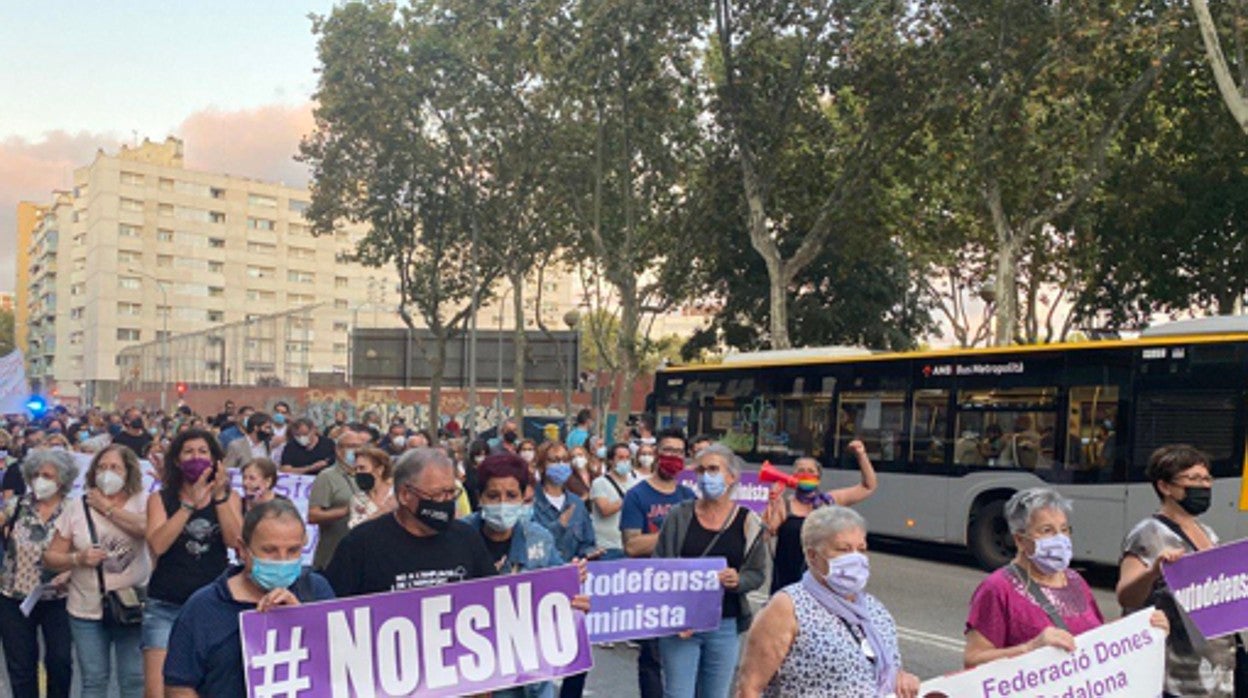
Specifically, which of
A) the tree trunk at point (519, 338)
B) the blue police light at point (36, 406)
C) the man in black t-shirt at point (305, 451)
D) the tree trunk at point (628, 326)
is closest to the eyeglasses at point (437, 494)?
the man in black t-shirt at point (305, 451)

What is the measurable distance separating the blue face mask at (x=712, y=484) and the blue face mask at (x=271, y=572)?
2.54 meters

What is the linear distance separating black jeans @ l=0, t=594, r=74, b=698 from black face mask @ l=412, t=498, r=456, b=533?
8.98 ft

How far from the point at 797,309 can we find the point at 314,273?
2754 inches

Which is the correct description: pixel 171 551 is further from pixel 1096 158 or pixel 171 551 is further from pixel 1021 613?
pixel 1096 158

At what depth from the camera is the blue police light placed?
2516 centimetres

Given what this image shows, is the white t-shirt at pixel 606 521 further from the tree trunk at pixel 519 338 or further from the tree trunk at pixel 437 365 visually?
the tree trunk at pixel 437 365

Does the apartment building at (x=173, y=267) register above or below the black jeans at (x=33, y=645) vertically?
above

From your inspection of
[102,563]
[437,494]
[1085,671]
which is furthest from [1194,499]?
[102,563]

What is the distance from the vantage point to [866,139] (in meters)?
24.2

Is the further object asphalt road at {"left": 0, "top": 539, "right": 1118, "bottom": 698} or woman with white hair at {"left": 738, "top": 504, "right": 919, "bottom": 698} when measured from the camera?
asphalt road at {"left": 0, "top": 539, "right": 1118, "bottom": 698}

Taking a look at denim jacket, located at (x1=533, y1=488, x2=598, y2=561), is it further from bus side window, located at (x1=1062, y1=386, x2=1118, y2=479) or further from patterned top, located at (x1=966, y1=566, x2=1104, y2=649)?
bus side window, located at (x1=1062, y1=386, x2=1118, y2=479)

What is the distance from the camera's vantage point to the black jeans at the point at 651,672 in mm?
6387

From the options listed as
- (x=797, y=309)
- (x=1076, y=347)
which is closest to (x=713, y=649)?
(x=1076, y=347)

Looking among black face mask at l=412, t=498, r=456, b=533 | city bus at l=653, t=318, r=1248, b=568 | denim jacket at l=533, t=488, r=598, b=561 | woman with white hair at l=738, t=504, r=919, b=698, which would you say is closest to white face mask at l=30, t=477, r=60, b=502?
denim jacket at l=533, t=488, r=598, b=561
